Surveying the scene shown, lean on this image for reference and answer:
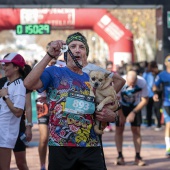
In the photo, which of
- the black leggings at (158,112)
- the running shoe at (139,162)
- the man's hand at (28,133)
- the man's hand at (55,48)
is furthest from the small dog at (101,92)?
the black leggings at (158,112)

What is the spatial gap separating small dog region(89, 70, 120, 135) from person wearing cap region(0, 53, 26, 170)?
1.46m

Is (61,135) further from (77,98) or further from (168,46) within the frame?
(168,46)

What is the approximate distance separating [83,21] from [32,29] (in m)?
9.79

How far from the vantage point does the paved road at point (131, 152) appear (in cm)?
Answer: 1103

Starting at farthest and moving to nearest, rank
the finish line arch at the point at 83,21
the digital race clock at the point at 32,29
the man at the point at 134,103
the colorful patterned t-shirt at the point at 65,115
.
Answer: the finish line arch at the point at 83,21 < the digital race clock at the point at 32,29 < the man at the point at 134,103 < the colorful patterned t-shirt at the point at 65,115

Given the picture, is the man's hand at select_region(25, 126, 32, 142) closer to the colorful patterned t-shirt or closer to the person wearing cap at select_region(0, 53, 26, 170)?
the person wearing cap at select_region(0, 53, 26, 170)

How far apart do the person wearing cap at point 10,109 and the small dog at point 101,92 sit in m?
1.46

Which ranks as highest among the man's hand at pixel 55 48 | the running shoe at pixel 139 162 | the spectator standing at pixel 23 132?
the man's hand at pixel 55 48

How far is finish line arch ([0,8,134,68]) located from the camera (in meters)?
25.9

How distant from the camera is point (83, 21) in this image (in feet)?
91.3

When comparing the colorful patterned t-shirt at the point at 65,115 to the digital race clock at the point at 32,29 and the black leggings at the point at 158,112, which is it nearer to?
the black leggings at the point at 158,112

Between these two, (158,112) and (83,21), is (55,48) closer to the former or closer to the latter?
(158,112)

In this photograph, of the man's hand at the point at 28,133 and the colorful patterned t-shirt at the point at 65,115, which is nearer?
the colorful patterned t-shirt at the point at 65,115

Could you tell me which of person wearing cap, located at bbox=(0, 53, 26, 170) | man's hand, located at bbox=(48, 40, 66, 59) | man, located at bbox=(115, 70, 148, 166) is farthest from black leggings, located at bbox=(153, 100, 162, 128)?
man's hand, located at bbox=(48, 40, 66, 59)
